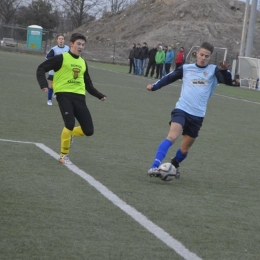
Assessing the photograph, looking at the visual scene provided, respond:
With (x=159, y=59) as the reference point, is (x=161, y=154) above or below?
below

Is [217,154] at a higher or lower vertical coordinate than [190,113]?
lower

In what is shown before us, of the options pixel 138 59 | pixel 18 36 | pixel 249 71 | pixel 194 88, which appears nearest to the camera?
pixel 194 88

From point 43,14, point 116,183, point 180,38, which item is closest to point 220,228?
point 116,183

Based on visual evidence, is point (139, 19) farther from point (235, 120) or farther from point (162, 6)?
point (235, 120)

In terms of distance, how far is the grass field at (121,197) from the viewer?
18.6 feet

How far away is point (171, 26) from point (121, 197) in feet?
227

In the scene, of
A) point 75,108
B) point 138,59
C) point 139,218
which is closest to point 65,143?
point 75,108

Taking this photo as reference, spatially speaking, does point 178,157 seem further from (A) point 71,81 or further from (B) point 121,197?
(B) point 121,197

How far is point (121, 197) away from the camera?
752 cm

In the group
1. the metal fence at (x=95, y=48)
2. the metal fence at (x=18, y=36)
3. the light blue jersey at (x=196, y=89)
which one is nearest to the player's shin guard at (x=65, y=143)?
the light blue jersey at (x=196, y=89)

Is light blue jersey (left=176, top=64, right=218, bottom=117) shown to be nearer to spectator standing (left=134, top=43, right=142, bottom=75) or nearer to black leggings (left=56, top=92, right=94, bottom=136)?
black leggings (left=56, top=92, right=94, bottom=136)

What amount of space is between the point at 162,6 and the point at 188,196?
256ft

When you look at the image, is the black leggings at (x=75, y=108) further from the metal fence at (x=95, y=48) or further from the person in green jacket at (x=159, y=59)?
the metal fence at (x=95, y=48)

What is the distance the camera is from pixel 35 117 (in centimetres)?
1466
